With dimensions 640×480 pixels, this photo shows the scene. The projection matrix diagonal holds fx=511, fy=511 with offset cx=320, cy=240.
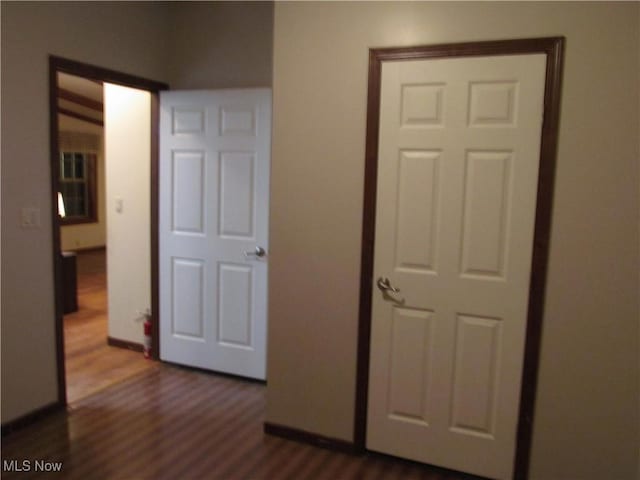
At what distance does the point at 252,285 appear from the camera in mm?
3293

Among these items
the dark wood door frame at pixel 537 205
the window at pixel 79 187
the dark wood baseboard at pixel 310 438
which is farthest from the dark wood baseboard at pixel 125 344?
the window at pixel 79 187

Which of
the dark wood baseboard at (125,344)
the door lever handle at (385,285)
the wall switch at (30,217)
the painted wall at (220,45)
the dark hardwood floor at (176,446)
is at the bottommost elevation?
the dark hardwood floor at (176,446)

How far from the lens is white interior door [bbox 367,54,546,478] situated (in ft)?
6.95

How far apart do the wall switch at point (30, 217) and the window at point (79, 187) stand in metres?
5.63

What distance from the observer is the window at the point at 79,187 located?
25.8 feet

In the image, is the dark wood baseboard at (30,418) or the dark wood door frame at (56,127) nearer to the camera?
the dark wood baseboard at (30,418)

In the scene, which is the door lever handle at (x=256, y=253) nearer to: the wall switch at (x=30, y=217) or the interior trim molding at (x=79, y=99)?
the wall switch at (x=30, y=217)

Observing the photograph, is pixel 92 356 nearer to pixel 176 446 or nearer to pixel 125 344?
pixel 125 344

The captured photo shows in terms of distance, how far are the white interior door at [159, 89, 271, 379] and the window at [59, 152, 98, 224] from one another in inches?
203

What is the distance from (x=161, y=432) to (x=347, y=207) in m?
1.53

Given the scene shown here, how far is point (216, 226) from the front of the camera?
11.0ft

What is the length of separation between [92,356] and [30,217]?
4.82 ft

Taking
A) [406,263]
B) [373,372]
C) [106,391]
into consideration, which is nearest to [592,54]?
[406,263]

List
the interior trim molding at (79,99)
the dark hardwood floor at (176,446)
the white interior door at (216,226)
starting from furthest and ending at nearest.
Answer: the interior trim molding at (79,99), the white interior door at (216,226), the dark hardwood floor at (176,446)
